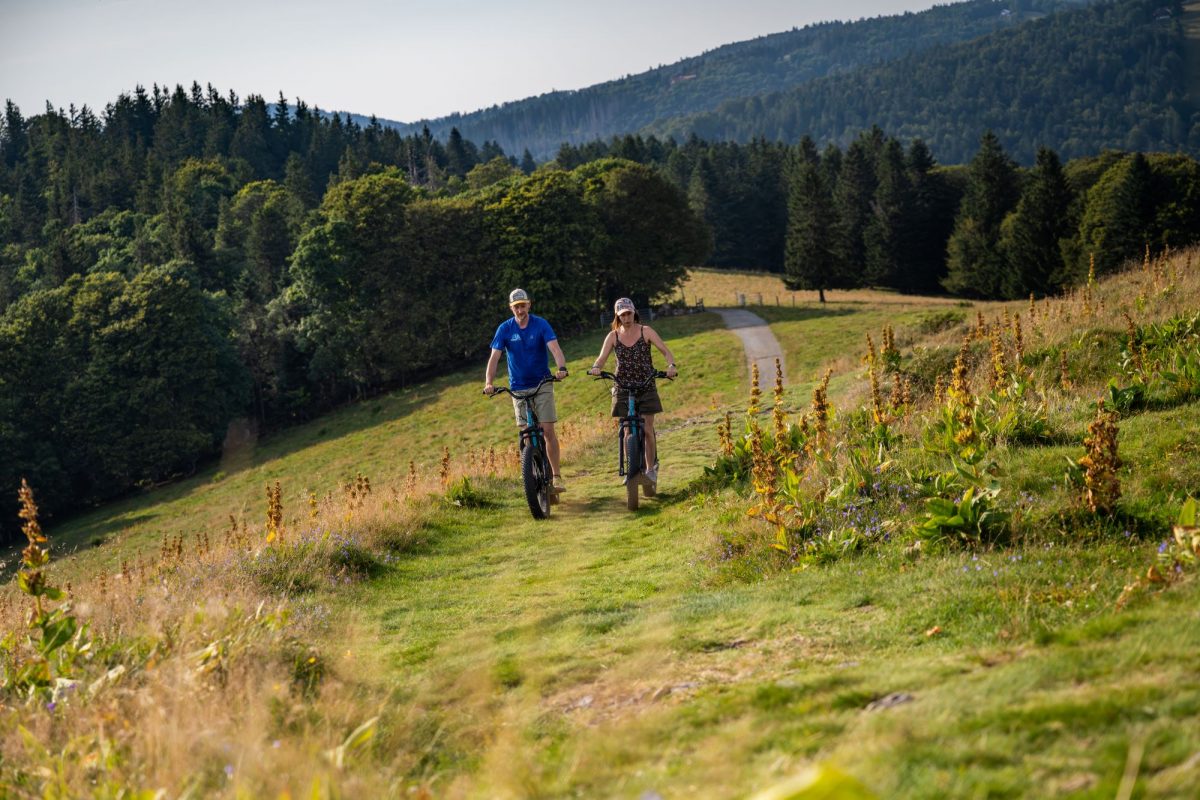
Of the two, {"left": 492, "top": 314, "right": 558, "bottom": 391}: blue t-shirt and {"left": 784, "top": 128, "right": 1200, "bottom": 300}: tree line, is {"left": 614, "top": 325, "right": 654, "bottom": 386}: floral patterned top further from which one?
{"left": 784, "top": 128, "right": 1200, "bottom": 300}: tree line

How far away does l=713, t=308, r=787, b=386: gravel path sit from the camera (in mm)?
41562

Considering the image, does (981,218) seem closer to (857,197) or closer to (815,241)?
(815,241)

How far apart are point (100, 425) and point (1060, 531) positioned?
186 ft

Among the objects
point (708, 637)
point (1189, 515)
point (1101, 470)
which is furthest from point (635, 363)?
point (1189, 515)

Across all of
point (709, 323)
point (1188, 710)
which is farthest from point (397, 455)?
point (1188, 710)

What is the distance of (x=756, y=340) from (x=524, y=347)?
4115 cm

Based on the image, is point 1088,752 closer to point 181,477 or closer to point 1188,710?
point 1188,710

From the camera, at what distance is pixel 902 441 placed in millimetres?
10062

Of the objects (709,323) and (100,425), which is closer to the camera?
(100,425)

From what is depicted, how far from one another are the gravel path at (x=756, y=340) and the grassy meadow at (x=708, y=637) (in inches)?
966

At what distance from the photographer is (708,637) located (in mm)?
6000

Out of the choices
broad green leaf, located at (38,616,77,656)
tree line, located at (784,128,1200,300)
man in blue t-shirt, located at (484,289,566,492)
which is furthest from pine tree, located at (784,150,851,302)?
broad green leaf, located at (38,616,77,656)

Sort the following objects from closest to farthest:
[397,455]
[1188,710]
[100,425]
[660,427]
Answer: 1. [1188,710]
2. [660,427]
3. [397,455]
4. [100,425]

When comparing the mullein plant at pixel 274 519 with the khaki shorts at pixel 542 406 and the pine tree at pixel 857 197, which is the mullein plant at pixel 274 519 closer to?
the khaki shorts at pixel 542 406
